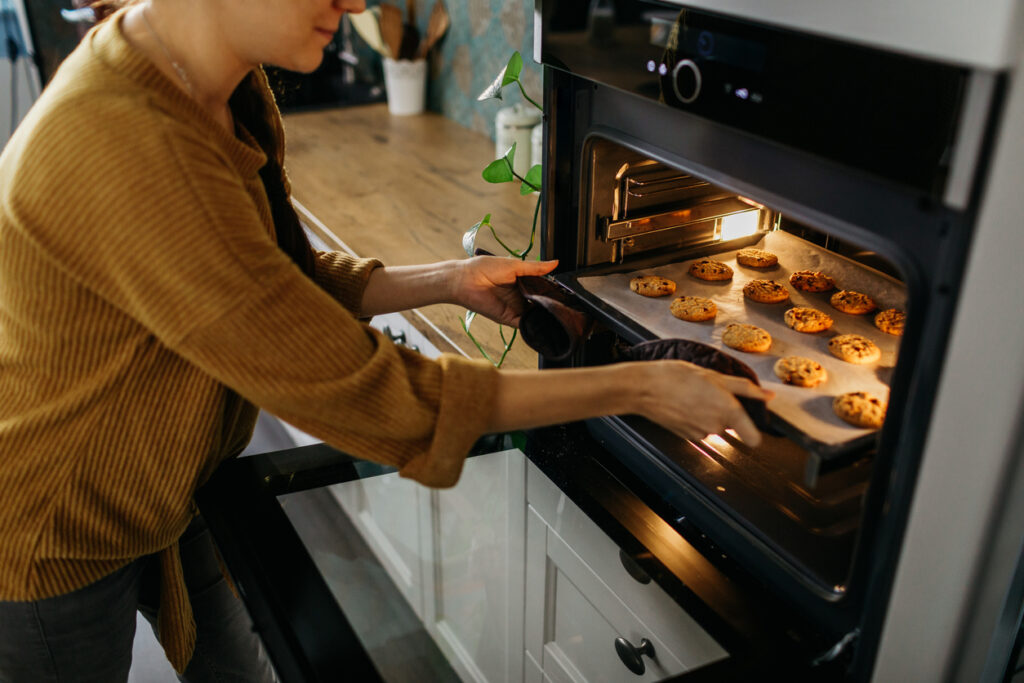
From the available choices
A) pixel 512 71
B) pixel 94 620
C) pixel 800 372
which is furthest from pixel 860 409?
pixel 94 620

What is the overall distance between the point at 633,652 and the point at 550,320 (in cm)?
37

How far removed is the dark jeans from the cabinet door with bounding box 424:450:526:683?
24cm

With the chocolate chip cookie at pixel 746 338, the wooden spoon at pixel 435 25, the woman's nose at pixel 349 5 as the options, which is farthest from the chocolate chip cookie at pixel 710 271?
the wooden spoon at pixel 435 25

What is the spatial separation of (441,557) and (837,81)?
747 mm

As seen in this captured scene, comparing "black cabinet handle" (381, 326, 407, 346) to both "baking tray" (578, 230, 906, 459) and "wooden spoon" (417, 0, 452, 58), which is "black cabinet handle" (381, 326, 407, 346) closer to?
"baking tray" (578, 230, 906, 459)

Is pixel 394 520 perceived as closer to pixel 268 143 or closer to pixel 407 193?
pixel 268 143

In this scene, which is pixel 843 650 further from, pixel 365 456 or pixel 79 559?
pixel 79 559

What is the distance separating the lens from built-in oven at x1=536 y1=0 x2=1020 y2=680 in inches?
23.9

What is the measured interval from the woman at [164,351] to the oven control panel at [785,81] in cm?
23

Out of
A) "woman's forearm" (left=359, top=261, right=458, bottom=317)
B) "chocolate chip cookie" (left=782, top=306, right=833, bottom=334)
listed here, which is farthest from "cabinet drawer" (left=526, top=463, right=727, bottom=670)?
"chocolate chip cookie" (left=782, top=306, right=833, bottom=334)

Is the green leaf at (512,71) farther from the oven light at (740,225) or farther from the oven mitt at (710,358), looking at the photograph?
the oven mitt at (710,358)

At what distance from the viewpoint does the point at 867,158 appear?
0.62 m

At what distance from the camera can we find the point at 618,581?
37.5 inches

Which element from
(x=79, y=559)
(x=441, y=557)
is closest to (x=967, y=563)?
(x=441, y=557)
